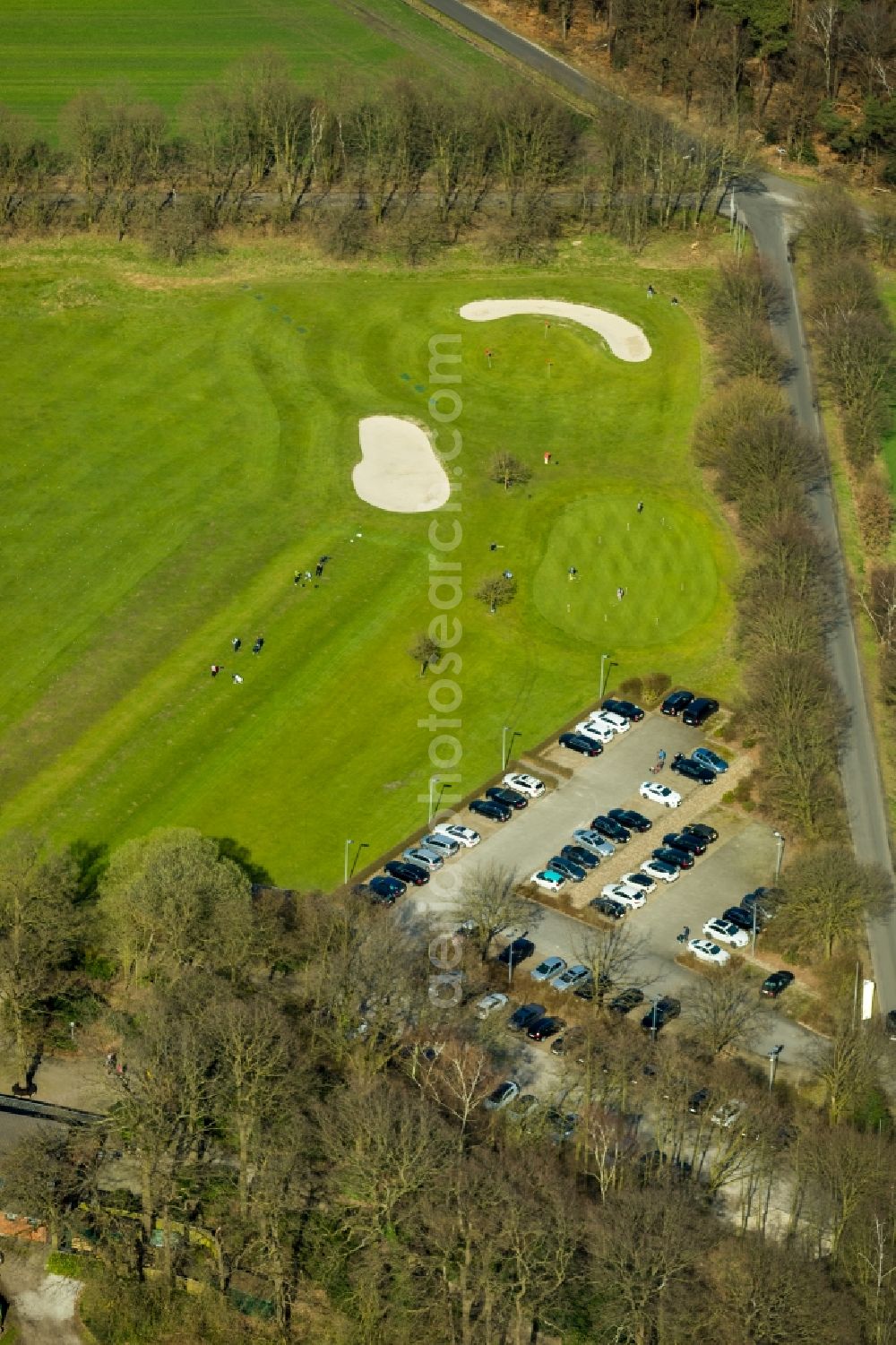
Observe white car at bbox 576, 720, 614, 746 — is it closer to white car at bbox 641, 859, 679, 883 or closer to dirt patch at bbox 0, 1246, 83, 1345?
white car at bbox 641, 859, 679, 883

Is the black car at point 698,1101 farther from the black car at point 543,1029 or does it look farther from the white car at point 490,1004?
the white car at point 490,1004

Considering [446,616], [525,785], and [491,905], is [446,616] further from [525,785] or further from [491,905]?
[491,905]

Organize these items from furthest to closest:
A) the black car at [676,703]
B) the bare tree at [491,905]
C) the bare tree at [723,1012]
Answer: the black car at [676,703], the bare tree at [491,905], the bare tree at [723,1012]

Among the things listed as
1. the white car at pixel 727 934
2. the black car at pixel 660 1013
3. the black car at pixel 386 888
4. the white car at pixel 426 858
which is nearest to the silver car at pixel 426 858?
the white car at pixel 426 858

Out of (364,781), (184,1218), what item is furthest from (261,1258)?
(364,781)

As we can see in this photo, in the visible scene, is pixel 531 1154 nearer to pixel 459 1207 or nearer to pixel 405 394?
pixel 459 1207

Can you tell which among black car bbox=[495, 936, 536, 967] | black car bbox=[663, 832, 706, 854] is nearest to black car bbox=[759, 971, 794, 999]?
black car bbox=[663, 832, 706, 854]

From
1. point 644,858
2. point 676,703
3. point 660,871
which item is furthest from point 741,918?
point 676,703
